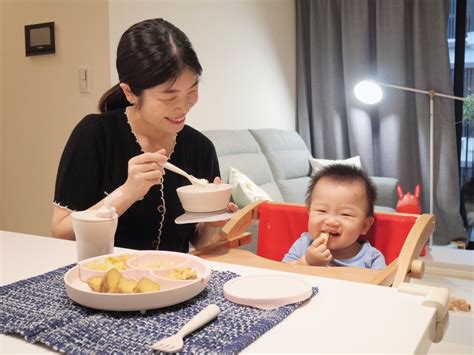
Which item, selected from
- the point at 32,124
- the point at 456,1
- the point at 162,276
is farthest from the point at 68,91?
the point at 456,1

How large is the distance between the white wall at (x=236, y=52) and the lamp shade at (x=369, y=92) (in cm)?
75

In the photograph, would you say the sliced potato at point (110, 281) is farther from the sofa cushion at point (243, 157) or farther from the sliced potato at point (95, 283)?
the sofa cushion at point (243, 157)

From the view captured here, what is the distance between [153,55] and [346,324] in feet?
2.88

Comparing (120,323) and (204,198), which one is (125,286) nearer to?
(120,323)

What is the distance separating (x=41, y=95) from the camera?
2.81 meters

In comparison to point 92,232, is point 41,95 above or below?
above

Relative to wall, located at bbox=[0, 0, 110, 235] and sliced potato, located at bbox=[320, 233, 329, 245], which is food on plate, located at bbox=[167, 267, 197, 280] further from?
wall, located at bbox=[0, 0, 110, 235]

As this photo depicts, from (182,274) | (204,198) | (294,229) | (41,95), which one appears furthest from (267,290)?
(41,95)

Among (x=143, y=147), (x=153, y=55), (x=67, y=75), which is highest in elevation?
(x=67, y=75)

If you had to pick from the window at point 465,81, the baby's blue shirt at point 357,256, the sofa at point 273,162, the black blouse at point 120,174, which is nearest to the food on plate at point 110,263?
the black blouse at point 120,174

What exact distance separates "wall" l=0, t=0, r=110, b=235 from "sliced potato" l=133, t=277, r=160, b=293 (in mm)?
1956

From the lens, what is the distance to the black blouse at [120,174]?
1.38 meters

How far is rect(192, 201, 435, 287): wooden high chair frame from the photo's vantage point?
1014mm

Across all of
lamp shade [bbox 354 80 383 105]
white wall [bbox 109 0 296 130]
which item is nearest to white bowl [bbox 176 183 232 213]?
white wall [bbox 109 0 296 130]
